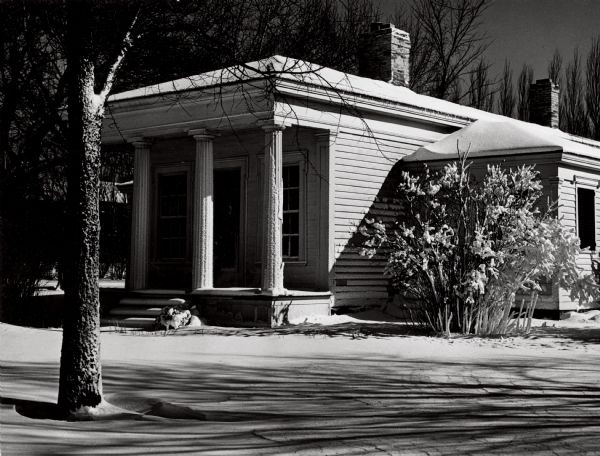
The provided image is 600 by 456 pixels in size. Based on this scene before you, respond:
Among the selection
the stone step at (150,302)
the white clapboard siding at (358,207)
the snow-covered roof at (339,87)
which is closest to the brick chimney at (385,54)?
the snow-covered roof at (339,87)

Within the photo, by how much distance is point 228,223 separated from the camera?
1884 centimetres

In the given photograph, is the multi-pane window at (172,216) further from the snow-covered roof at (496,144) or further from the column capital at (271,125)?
the snow-covered roof at (496,144)

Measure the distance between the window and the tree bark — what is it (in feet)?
42.7

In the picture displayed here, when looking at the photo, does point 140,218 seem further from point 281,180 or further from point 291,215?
point 281,180

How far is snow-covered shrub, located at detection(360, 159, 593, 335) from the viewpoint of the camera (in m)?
13.5

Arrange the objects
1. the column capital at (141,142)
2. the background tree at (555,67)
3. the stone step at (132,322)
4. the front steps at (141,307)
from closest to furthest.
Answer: the stone step at (132,322) < the front steps at (141,307) < the column capital at (141,142) < the background tree at (555,67)

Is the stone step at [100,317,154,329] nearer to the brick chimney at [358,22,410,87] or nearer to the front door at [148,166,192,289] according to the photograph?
the front door at [148,166,192,289]

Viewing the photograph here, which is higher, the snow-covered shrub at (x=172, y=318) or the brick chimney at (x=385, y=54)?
the brick chimney at (x=385, y=54)

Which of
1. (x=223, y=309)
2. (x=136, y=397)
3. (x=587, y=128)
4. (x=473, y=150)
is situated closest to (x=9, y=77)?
(x=223, y=309)

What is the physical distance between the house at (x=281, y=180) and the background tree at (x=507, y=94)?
28234mm

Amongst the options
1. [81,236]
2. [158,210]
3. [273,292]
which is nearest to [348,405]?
[81,236]

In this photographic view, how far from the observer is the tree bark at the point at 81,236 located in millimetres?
7508

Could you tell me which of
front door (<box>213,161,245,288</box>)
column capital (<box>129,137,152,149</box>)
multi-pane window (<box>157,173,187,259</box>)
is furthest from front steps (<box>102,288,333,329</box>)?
column capital (<box>129,137,152,149</box>)

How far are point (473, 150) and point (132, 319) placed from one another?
7414 millimetres
